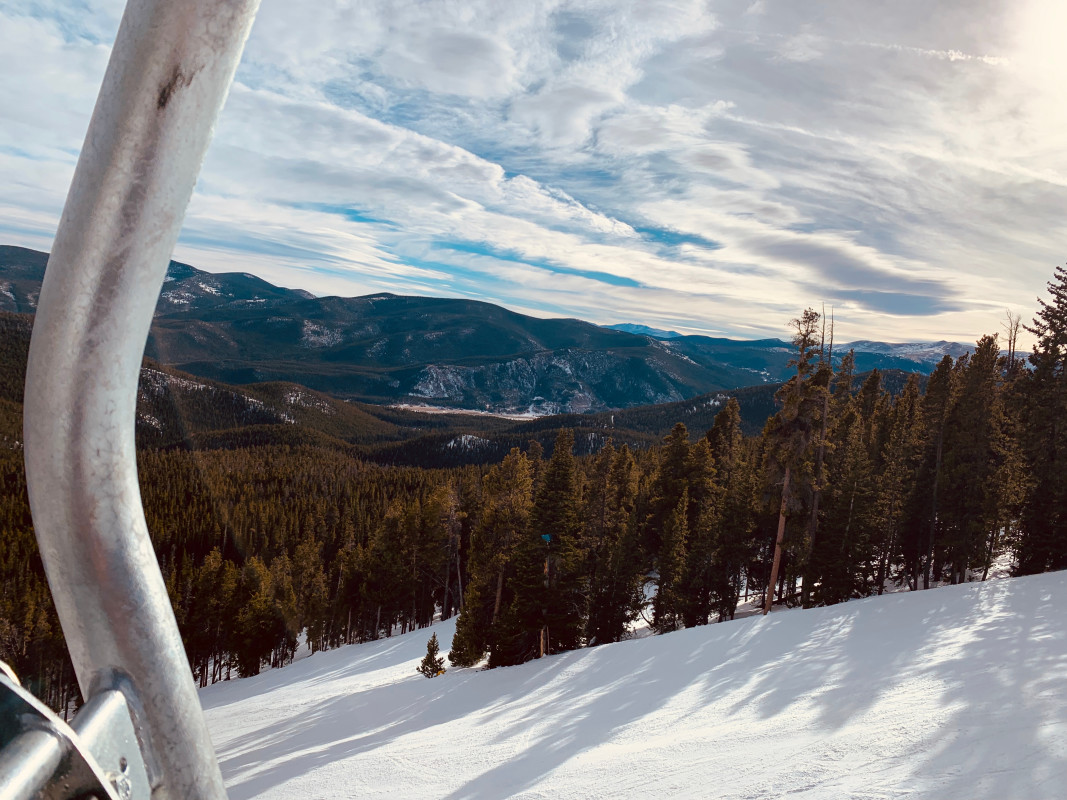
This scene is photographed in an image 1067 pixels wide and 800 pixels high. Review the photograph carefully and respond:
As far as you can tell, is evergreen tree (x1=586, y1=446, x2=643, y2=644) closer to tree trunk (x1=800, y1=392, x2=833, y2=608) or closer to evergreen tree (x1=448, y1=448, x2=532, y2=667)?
evergreen tree (x1=448, y1=448, x2=532, y2=667)

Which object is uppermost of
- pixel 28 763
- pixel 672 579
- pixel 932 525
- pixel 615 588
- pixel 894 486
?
pixel 894 486

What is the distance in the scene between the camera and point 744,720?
33.1 feet

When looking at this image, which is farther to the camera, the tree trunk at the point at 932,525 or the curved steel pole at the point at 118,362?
the tree trunk at the point at 932,525

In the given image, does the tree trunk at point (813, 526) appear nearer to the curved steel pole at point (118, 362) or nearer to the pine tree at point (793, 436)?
the pine tree at point (793, 436)

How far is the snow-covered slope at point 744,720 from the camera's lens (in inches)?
272

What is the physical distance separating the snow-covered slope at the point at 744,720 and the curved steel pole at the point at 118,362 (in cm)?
748

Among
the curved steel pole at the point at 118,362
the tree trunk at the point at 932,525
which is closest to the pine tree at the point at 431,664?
the tree trunk at the point at 932,525

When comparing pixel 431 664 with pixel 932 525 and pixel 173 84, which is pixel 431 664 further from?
pixel 173 84

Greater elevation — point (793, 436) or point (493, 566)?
point (793, 436)

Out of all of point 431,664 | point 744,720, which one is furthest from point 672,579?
point 744,720

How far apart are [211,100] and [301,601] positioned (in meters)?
53.6

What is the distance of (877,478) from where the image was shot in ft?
85.5

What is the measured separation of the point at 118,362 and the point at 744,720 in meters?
11.6

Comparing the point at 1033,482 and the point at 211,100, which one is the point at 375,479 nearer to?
the point at 1033,482
